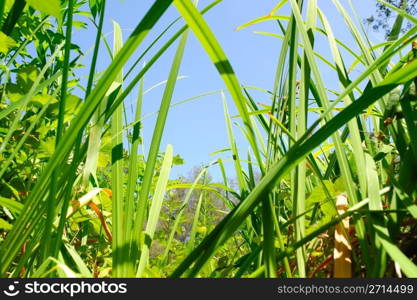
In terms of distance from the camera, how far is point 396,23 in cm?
65

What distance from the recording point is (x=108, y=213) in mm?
789

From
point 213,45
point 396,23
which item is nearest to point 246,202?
point 213,45

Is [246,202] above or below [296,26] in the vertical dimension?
below

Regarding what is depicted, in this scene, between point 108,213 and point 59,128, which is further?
point 108,213

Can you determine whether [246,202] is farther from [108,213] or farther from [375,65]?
[108,213]

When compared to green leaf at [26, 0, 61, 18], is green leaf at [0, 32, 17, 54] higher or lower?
higher

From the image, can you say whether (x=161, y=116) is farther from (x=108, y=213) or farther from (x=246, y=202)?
(x=108, y=213)

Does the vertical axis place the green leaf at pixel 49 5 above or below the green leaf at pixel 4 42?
below

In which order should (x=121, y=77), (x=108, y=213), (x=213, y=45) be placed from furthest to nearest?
(x=108, y=213), (x=121, y=77), (x=213, y=45)

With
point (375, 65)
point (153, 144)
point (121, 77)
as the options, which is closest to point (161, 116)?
point (153, 144)

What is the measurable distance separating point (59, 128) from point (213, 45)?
0.72 ft

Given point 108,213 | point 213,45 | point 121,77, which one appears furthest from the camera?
point 108,213

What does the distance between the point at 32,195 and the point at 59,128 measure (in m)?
0.09

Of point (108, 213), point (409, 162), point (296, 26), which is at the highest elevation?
point (296, 26)
